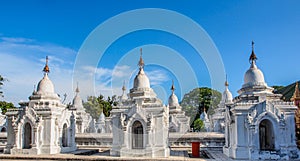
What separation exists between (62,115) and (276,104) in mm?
15690

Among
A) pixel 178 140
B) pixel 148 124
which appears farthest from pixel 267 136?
pixel 148 124

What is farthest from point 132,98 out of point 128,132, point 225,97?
point 225,97

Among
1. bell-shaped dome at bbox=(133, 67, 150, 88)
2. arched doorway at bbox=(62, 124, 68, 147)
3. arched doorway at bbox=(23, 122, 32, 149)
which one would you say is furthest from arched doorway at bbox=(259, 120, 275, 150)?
arched doorway at bbox=(23, 122, 32, 149)

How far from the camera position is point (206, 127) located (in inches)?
1422

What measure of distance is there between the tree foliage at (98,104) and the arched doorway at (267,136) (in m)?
30.5

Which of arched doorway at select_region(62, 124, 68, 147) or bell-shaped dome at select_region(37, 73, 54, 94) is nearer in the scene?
bell-shaped dome at select_region(37, 73, 54, 94)

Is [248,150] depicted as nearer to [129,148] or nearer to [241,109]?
[241,109]

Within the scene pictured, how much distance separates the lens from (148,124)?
60.5 ft

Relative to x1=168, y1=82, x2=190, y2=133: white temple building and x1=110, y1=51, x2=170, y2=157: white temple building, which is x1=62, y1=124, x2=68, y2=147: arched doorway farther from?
x1=168, y1=82, x2=190, y2=133: white temple building

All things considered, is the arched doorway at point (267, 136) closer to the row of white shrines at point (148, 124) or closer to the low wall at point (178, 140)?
the row of white shrines at point (148, 124)

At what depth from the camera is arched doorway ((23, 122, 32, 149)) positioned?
21.0 meters

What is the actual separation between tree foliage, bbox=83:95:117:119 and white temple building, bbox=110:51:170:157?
26.7 m

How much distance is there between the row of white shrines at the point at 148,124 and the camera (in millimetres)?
17016

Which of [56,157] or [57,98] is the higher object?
[57,98]
